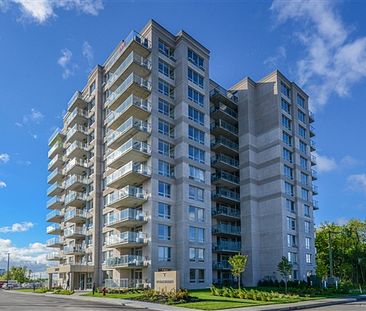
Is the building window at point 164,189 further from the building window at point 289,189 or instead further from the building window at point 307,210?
the building window at point 307,210

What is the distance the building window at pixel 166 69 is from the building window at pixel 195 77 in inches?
87.8

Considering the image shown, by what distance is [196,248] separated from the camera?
153 ft

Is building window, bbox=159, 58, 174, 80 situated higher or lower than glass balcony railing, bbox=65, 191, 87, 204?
higher

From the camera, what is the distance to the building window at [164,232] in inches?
1756

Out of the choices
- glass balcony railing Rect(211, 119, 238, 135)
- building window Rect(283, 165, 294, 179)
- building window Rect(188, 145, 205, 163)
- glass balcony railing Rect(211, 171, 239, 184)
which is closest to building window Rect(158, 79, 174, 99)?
building window Rect(188, 145, 205, 163)

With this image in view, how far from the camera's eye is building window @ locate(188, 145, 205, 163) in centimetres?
4884

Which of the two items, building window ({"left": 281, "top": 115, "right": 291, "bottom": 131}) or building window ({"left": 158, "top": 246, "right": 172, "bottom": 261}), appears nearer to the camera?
building window ({"left": 158, "top": 246, "right": 172, "bottom": 261})

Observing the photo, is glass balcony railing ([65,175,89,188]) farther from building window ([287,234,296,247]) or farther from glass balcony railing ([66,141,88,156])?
building window ([287,234,296,247])

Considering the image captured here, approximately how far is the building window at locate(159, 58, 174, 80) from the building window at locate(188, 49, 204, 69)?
2864 millimetres

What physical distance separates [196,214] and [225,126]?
16153mm

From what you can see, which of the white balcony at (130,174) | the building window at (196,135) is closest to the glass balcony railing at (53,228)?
the white balcony at (130,174)

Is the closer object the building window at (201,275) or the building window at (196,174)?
the building window at (201,275)

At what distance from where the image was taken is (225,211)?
5562 centimetres

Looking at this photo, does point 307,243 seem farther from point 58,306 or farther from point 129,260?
point 58,306
